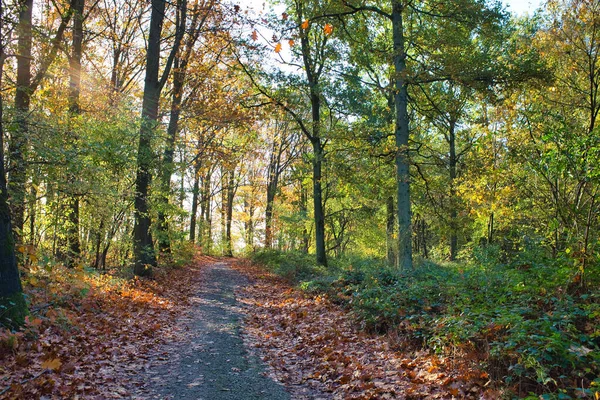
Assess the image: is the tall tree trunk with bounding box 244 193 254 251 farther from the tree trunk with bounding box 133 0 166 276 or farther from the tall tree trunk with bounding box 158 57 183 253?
the tree trunk with bounding box 133 0 166 276

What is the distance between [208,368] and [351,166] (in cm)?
1021

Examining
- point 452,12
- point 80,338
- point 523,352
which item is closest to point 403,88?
point 452,12

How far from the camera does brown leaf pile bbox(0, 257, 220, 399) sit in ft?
16.2

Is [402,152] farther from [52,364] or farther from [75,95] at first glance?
[75,95]

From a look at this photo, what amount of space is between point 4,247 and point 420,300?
7.26m

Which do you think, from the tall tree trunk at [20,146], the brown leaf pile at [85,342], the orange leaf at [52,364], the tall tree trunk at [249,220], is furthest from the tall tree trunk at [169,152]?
the tall tree trunk at [249,220]

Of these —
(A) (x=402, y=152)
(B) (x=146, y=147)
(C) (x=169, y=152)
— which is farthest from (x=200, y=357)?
(C) (x=169, y=152)

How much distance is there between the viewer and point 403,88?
42.7 ft

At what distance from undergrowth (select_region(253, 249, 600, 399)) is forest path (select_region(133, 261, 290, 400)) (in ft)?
8.36

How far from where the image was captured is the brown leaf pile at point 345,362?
4.93 metres

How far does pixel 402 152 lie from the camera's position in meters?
12.6

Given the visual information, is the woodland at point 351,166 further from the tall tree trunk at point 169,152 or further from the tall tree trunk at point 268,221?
the tall tree trunk at point 268,221

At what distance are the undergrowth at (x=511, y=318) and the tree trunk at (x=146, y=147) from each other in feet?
26.0

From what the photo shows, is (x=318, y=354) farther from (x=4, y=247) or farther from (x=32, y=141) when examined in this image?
(x=32, y=141)
